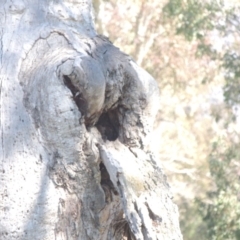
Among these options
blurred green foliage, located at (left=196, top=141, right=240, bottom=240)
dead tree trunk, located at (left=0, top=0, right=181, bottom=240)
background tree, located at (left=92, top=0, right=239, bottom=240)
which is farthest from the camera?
background tree, located at (left=92, top=0, right=239, bottom=240)

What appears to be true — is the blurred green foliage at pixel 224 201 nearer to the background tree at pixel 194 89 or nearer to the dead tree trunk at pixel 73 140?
the background tree at pixel 194 89

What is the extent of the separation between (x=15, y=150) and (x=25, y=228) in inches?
8.8

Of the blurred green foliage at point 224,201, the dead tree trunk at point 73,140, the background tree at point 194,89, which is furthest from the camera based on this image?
the background tree at point 194,89

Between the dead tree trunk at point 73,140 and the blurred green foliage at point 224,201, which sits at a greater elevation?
the dead tree trunk at point 73,140

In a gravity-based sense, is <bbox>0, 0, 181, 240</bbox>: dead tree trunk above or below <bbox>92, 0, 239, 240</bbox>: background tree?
above

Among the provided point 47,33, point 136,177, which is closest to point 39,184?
point 136,177

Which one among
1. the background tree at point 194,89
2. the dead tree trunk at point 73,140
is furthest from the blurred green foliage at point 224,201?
the dead tree trunk at point 73,140

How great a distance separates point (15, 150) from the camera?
232cm

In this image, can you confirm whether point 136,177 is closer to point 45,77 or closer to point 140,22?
point 45,77

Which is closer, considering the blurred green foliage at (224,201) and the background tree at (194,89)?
the blurred green foliage at (224,201)

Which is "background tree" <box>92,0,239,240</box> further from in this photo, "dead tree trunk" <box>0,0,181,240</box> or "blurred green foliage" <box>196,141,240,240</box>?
"dead tree trunk" <box>0,0,181,240</box>

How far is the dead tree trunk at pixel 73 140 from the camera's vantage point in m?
2.29

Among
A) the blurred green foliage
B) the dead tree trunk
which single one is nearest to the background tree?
the blurred green foliage

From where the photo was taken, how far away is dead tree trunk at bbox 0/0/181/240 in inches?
90.2
